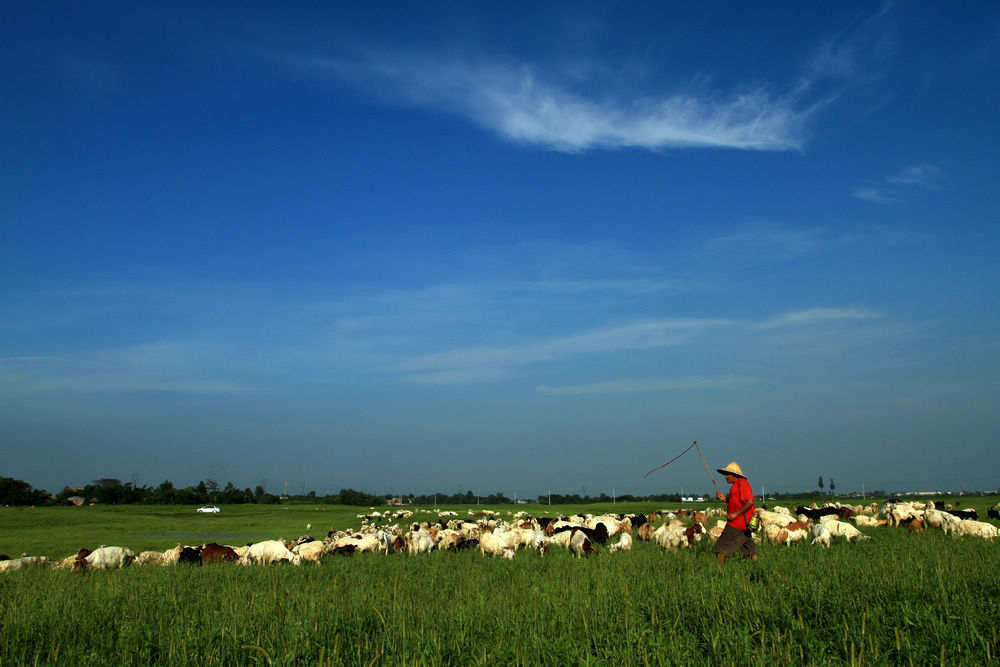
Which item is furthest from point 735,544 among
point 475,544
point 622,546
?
point 475,544

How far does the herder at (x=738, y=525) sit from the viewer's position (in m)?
11.6

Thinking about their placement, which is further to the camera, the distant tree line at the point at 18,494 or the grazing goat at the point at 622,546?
the distant tree line at the point at 18,494

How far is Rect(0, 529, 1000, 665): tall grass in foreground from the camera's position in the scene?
5.88m

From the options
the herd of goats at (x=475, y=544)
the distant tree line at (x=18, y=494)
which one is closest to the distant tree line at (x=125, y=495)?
the distant tree line at (x=18, y=494)

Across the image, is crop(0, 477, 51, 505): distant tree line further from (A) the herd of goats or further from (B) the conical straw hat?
(B) the conical straw hat

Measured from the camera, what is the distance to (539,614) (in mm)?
7316

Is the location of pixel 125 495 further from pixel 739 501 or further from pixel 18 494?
pixel 739 501

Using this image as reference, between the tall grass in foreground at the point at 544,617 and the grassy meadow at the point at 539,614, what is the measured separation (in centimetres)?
3

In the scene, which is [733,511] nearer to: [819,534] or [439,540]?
[819,534]

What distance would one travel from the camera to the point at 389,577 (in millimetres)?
11500

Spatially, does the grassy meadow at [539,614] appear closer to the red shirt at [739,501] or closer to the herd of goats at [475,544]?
the red shirt at [739,501]

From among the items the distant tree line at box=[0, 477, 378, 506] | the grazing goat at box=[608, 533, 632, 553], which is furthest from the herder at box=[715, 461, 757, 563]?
the distant tree line at box=[0, 477, 378, 506]

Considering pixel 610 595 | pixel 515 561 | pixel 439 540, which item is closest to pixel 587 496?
pixel 439 540

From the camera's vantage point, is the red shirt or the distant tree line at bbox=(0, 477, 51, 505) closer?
the red shirt
